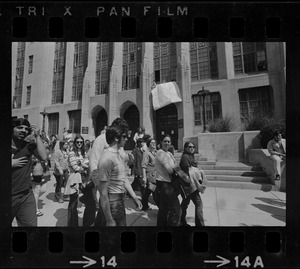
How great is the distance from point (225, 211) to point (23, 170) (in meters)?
3.83

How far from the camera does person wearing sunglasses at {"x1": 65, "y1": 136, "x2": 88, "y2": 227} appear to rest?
3.18 m

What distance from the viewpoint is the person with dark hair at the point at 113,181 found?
2674 millimetres

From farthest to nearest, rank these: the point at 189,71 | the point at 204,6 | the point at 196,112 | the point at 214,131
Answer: the point at 189,71 < the point at 196,112 < the point at 214,131 < the point at 204,6

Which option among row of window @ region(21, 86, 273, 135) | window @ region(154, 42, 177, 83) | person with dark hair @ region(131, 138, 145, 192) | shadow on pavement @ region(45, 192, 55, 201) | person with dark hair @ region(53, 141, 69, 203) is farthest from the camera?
window @ region(154, 42, 177, 83)

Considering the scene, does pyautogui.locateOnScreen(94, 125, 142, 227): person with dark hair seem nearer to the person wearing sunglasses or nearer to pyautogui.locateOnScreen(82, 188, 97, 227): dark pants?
pyautogui.locateOnScreen(82, 188, 97, 227): dark pants

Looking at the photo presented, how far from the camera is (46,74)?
6.25m

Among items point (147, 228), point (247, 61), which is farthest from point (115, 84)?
point (147, 228)

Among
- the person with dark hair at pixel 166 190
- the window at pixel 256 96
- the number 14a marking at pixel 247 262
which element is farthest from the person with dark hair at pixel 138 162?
the window at pixel 256 96

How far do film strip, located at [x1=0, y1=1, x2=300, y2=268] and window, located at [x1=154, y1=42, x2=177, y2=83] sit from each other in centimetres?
1028

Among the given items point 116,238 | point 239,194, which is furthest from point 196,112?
point 116,238

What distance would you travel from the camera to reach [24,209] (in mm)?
2855

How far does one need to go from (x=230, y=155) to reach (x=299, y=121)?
3.16 metres

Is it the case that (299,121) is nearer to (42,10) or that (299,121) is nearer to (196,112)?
(42,10)

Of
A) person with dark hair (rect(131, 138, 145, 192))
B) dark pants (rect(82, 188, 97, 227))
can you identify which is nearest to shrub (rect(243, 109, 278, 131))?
person with dark hair (rect(131, 138, 145, 192))
